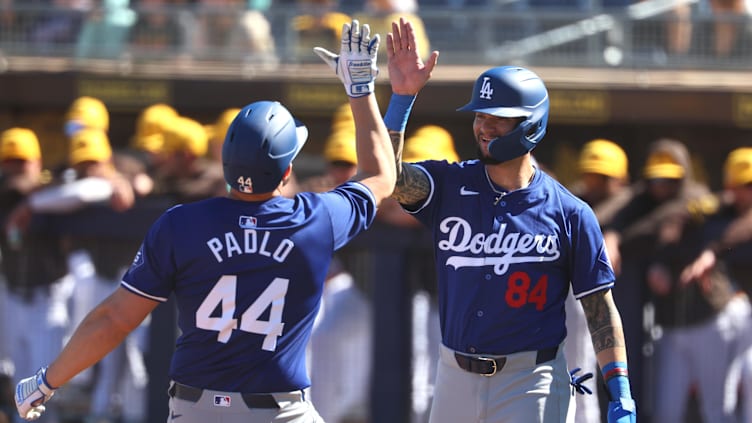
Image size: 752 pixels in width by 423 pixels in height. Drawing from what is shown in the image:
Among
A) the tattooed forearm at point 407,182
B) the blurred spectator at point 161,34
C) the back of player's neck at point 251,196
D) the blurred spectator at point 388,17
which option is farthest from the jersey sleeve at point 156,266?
the blurred spectator at point 161,34

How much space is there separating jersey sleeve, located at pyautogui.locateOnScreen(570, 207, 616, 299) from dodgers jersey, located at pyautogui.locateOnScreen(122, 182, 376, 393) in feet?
3.48

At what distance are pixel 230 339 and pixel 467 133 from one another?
7218 mm

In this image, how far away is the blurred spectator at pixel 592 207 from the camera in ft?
21.6

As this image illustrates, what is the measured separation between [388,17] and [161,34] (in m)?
2.15

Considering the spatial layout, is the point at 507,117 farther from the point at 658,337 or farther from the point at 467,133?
the point at 467,133

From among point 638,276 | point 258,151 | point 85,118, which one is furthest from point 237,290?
point 85,118

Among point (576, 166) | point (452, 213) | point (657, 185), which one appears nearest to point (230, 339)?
point (452, 213)

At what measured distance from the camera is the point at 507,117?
4.54m

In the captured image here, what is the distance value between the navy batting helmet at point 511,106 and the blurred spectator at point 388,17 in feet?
18.4

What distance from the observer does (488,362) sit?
14.8 feet

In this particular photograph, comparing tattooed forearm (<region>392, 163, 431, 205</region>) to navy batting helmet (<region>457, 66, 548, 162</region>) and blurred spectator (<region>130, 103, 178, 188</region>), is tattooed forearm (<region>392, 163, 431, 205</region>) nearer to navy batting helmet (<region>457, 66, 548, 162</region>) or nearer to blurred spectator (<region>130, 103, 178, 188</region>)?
navy batting helmet (<region>457, 66, 548, 162</region>)

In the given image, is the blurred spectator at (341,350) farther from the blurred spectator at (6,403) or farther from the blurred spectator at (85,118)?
the blurred spectator at (85,118)

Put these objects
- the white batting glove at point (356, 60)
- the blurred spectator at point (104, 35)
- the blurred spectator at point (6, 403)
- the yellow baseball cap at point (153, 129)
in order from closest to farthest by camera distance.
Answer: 1. the white batting glove at point (356, 60)
2. the blurred spectator at point (6, 403)
3. the yellow baseball cap at point (153, 129)
4. the blurred spectator at point (104, 35)

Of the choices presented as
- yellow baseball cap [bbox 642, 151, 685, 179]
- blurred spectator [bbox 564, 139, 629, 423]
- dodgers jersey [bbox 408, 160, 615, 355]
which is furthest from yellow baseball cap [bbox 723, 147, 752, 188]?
dodgers jersey [bbox 408, 160, 615, 355]
